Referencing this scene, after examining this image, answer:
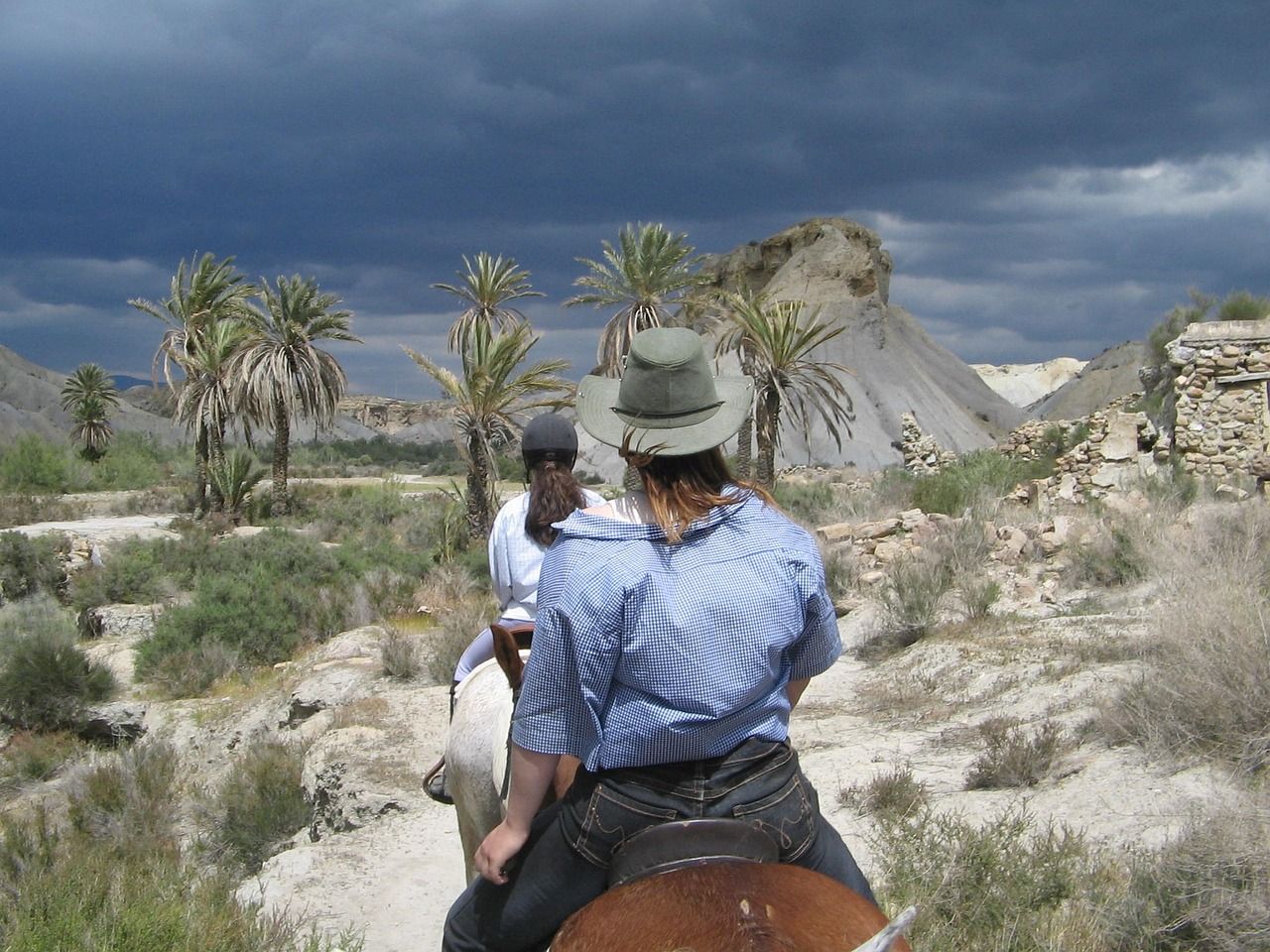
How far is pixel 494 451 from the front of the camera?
55.1ft

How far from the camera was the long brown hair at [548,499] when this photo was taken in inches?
154

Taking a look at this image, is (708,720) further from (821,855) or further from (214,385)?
(214,385)

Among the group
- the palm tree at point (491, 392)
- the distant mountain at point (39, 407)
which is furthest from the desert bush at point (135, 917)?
the distant mountain at point (39, 407)

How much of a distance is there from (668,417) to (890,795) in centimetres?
385

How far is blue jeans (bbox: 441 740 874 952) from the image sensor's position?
2.15m

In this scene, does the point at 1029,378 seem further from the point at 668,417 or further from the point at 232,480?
the point at 668,417

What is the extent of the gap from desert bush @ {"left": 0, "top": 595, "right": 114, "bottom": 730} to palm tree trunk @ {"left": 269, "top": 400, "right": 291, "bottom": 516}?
13.3 metres

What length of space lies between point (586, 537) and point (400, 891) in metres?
4.20

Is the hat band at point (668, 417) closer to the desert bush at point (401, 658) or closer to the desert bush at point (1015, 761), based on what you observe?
the desert bush at point (1015, 761)

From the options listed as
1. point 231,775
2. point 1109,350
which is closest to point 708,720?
point 231,775

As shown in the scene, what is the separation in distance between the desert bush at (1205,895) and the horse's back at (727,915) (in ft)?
Answer: 6.74

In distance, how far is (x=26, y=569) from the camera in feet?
56.3

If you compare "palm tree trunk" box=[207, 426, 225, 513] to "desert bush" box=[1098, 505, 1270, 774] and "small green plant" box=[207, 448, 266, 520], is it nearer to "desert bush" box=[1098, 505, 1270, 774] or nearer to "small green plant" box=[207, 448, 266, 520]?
"small green plant" box=[207, 448, 266, 520]

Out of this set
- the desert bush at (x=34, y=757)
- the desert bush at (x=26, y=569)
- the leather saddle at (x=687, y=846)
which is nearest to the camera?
the leather saddle at (x=687, y=846)
